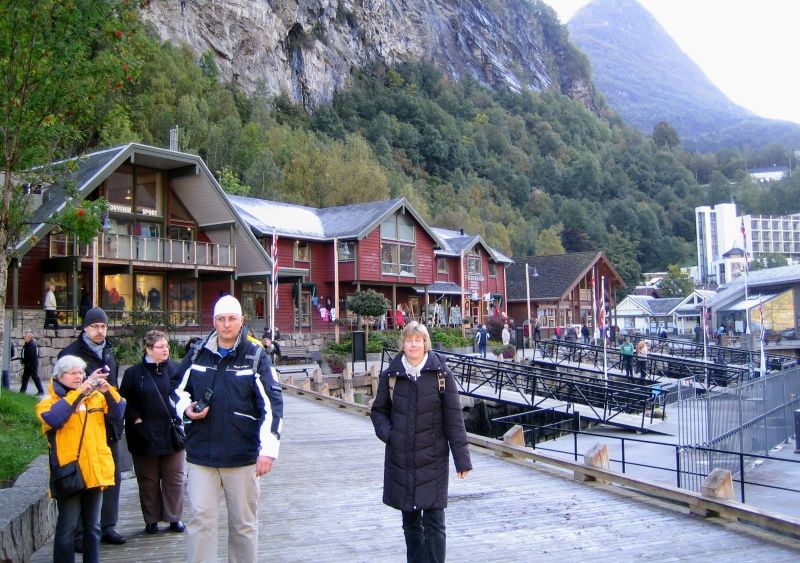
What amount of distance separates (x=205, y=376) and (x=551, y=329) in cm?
5593

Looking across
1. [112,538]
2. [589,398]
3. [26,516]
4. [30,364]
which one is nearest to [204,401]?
[26,516]

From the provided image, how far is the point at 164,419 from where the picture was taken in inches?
305

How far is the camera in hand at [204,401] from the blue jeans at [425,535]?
178 cm

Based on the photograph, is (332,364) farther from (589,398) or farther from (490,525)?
(490,525)

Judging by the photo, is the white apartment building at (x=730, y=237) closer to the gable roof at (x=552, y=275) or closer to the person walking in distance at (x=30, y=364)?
the gable roof at (x=552, y=275)

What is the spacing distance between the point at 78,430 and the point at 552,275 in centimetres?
5771

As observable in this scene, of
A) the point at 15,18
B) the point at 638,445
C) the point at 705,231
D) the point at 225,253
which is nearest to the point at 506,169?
the point at 705,231

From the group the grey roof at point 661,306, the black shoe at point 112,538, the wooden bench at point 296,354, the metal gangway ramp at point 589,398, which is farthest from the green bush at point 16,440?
the grey roof at point 661,306

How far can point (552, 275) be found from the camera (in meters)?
62.2

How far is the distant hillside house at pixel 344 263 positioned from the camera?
132 feet

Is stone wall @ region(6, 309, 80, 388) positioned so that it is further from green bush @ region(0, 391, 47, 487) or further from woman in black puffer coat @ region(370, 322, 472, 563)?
woman in black puffer coat @ region(370, 322, 472, 563)

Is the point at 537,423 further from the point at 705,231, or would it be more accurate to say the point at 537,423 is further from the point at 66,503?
the point at 705,231

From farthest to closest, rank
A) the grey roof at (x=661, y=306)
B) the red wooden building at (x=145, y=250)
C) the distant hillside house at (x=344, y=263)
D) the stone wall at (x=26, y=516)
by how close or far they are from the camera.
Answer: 1. the grey roof at (x=661, y=306)
2. the distant hillside house at (x=344, y=263)
3. the red wooden building at (x=145, y=250)
4. the stone wall at (x=26, y=516)

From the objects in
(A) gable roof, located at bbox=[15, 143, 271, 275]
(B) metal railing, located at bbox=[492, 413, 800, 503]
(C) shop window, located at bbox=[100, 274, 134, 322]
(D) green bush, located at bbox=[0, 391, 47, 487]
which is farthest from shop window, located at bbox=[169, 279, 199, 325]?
(D) green bush, located at bbox=[0, 391, 47, 487]
